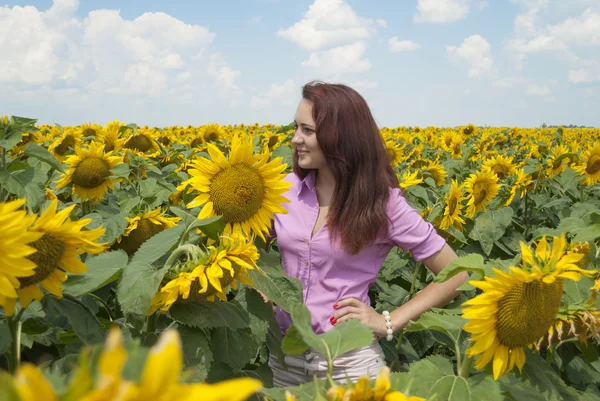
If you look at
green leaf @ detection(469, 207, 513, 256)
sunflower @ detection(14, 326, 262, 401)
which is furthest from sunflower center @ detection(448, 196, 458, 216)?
sunflower @ detection(14, 326, 262, 401)

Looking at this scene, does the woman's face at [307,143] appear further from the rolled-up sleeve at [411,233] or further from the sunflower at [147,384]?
the sunflower at [147,384]

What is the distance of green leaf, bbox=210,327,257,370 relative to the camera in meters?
1.76

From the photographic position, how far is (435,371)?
144cm

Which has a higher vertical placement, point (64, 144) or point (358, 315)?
point (64, 144)

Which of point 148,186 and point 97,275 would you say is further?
point 148,186

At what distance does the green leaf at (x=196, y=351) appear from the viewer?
1.48 meters

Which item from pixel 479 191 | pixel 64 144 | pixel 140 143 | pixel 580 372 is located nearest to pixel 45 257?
pixel 580 372

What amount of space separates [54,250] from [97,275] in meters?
0.22

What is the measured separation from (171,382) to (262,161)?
67.1 inches

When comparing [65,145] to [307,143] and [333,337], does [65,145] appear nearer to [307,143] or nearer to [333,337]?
[307,143]

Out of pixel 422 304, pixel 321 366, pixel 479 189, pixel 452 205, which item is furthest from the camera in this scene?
pixel 479 189

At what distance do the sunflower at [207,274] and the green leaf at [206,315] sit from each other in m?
0.02

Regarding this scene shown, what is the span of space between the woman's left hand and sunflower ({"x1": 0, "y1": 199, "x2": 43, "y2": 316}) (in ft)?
5.03

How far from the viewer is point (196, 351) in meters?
1.53
